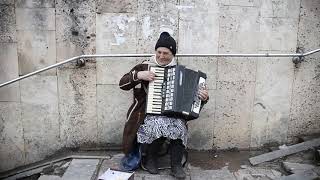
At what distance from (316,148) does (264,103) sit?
2.77 ft

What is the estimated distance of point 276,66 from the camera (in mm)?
5160

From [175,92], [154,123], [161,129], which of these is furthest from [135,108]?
[175,92]

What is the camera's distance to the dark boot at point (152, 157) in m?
4.50

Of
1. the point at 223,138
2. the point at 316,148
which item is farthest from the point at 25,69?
the point at 316,148

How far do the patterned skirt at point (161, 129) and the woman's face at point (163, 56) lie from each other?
608mm

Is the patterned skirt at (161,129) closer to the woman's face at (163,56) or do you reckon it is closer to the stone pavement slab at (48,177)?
the woman's face at (163,56)

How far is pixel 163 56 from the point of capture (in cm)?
436

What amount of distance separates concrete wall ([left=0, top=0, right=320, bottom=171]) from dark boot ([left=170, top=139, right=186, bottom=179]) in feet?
2.88

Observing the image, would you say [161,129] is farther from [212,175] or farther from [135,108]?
[212,175]

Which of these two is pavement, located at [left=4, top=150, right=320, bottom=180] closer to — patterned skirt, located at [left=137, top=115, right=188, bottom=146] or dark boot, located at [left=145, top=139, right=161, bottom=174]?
dark boot, located at [left=145, top=139, right=161, bottom=174]

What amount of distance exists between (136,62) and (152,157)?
1.23m

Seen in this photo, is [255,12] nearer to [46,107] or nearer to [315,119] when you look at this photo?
[315,119]

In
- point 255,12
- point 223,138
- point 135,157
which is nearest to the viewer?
point 135,157

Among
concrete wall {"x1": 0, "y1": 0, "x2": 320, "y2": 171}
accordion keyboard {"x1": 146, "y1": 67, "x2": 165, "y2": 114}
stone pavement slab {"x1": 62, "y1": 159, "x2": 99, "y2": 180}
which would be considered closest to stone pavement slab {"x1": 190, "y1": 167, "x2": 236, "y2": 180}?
concrete wall {"x1": 0, "y1": 0, "x2": 320, "y2": 171}
